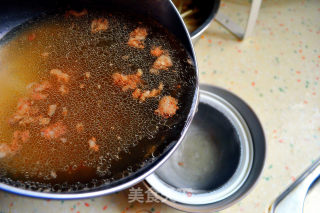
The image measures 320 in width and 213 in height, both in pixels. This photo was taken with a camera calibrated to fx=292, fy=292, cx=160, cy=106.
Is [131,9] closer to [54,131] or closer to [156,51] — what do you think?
[156,51]

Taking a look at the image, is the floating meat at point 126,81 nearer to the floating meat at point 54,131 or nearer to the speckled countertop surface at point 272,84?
the floating meat at point 54,131

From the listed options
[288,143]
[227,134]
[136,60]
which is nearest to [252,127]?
[227,134]

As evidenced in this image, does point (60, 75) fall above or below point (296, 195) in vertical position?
above

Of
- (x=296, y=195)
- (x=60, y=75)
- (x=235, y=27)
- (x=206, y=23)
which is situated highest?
(x=60, y=75)

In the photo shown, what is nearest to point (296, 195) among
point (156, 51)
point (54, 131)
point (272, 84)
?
point (272, 84)

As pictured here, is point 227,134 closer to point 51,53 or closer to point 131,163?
point 131,163
